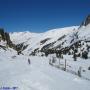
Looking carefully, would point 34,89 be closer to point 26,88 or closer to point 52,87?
point 26,88

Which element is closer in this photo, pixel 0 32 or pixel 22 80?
pixel 22 80

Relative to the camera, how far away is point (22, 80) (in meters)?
30.6

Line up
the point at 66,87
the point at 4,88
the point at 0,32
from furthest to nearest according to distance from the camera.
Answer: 1. the point at 0,32
2. the point at 66,87
3. the point at 4,88

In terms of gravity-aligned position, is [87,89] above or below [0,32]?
below

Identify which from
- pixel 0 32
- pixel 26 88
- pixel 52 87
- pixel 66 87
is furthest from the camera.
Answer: pixel 0 32

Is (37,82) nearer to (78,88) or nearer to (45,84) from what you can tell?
(45,84)

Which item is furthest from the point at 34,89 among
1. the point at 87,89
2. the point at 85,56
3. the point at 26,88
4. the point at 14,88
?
the point at 85,56

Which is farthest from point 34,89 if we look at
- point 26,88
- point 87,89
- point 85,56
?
point 85,56

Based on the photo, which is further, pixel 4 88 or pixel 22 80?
pixel 22 80

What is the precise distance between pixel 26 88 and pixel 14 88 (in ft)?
6.22

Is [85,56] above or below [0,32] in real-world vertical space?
below

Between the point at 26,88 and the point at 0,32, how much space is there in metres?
128

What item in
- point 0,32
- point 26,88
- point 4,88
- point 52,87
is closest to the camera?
point 4,88

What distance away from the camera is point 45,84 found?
3069cm
